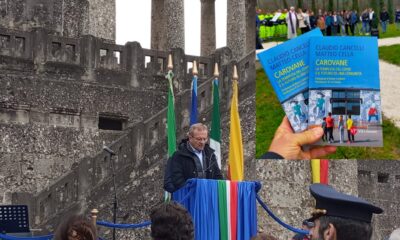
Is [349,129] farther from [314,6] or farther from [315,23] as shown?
[314,6]

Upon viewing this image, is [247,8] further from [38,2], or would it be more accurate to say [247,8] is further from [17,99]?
[17,99]

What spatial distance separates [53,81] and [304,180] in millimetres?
5585

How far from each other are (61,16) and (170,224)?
1793cm

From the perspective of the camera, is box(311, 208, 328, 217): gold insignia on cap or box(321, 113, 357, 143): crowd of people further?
box(321, 113, 357, 143): crowd of people

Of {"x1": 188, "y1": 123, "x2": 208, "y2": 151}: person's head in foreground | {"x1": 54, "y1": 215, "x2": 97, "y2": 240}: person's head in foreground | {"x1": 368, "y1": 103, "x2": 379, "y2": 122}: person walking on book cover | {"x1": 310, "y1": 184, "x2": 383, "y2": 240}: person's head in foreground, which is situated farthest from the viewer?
{"x1": 368, "y1": 103, "x2": 379, "y2": 122}: person walking on book cover

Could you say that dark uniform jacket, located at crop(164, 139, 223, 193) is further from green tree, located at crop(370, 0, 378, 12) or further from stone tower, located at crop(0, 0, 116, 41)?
green tree, located at crop(370, 0, 378, 12)

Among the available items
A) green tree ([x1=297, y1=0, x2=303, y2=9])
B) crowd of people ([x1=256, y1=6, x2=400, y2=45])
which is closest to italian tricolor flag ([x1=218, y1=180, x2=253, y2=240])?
crowd of people ([x1=256, y1=6, x2=400, y2=45])

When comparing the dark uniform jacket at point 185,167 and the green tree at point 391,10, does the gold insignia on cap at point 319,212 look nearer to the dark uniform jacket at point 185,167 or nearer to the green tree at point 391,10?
the dark uniform jacket at point 185,167

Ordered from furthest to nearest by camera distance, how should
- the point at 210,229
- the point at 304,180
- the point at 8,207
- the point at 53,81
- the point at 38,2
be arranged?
the point at 38,2 → the point at 53,81 → the point at 304,180 → the point at 210,229 → the point at 8,207

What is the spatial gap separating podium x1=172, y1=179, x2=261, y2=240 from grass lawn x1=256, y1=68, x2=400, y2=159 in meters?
6.88

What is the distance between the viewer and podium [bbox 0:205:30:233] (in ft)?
33.5

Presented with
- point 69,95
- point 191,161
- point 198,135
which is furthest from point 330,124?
point 198,135

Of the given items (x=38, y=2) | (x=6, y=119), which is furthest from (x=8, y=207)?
(x=38, y=2)

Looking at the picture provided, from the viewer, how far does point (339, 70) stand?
1906cm
